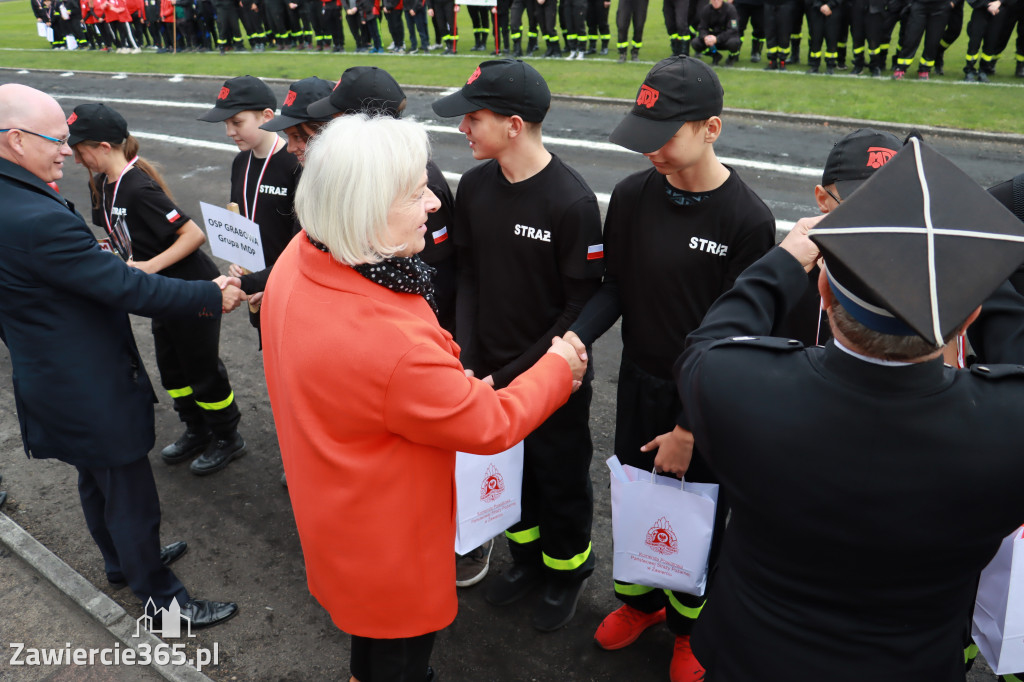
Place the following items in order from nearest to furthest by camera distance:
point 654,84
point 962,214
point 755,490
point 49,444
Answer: point 962,214
point 755,490
point 654,84
point 49,444

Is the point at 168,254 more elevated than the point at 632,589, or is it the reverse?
the point at 168,254

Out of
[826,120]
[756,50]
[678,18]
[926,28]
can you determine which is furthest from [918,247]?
[756,50]

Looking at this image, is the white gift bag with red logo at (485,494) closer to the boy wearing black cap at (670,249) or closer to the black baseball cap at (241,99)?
the boy wearing black cap at (670,249)

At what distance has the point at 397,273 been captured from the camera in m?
2.31

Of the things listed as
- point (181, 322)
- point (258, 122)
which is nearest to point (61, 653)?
point (181, 322)

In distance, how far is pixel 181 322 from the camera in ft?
15.9

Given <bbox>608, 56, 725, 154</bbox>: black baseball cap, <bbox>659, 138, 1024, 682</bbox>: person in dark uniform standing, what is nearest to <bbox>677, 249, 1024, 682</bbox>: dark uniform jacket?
<bbox>659, 138, 1024, 682</bbox>: person in dark uniform standing

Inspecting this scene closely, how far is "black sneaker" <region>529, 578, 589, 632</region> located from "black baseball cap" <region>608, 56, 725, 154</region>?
7.19 ft

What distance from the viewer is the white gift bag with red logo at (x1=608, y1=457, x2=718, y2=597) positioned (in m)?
2.99

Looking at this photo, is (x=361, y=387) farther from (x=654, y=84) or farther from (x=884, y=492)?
(x=654, y=84)

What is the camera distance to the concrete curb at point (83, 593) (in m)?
3.56

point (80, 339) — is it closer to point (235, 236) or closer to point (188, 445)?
point (235, 236)

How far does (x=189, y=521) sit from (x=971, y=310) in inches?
175

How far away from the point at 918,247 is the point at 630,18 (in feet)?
59.8
